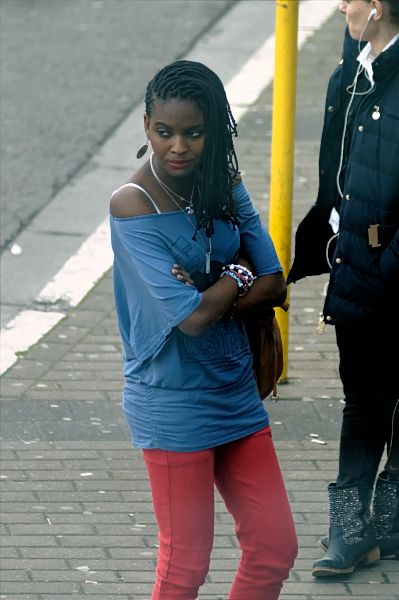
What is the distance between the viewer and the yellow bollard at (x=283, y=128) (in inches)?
251

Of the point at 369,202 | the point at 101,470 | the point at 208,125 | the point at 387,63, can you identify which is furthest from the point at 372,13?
the point at 101,470

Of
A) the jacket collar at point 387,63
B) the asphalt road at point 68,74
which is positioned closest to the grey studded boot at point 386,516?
the jacket collar at point 387,63

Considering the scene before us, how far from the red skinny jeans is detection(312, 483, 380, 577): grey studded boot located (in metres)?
1.01

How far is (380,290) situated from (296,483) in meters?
1.24

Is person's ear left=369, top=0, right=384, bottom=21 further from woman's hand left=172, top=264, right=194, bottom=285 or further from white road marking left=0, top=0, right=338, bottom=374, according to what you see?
white road marking left=0, top=0, right=338, bottom=374

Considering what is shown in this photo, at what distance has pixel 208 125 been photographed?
13.0ft

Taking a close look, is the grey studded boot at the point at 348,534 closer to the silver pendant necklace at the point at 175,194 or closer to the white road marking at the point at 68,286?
the silver pendant necklace at the point at 175,194

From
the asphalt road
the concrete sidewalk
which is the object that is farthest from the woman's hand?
the asphalt road

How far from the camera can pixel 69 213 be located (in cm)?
920

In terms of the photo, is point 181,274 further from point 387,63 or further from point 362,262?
point 387,63

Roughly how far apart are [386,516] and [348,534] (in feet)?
0.61

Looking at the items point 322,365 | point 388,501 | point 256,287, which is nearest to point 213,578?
point 388,501

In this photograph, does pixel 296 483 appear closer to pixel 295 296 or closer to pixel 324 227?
pixel 324 227

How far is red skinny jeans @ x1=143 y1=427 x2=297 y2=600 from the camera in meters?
4.08
